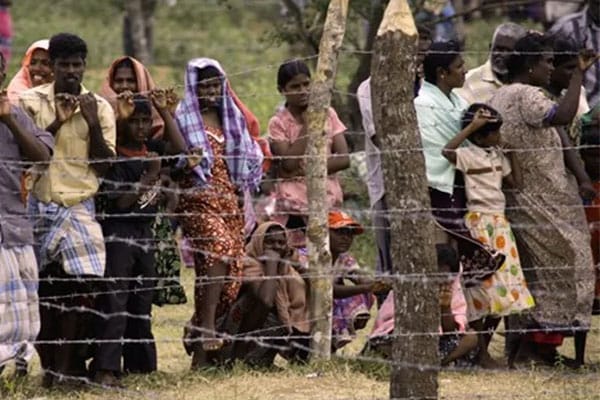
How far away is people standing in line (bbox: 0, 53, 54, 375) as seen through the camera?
7957mm

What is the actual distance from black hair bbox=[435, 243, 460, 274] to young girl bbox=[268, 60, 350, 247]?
2.46 feet

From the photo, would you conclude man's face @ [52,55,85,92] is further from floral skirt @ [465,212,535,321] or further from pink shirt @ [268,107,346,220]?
floral skirt @ [465,212,535,321]

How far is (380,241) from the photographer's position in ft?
30.2

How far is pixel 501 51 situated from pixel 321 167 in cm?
150

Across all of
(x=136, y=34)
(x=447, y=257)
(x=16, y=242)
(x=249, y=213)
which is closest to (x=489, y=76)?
(x=447, y=257)

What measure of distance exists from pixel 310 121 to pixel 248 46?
12.4 meters

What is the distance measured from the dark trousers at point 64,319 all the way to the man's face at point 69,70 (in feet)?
2.81

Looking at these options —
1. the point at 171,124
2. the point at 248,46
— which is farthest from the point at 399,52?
the point at 248,46

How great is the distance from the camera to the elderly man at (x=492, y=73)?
9.60 meters

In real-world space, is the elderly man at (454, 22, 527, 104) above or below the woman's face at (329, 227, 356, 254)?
above

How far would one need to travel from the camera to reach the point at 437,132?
28.9 ft

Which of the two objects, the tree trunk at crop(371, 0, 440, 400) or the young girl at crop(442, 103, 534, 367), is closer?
the tree trunk at crop(371, 0, 440, 400)

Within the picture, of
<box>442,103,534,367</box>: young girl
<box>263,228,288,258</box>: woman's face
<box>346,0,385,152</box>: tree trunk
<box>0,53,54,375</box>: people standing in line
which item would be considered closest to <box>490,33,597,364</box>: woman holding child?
<box>442,103,534,367</box>: young girl

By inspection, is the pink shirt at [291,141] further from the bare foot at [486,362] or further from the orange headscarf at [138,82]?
the bare foot at [486,362]
